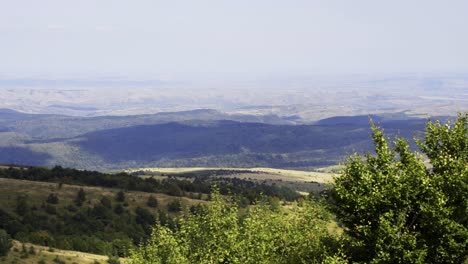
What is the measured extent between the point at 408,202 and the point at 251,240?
A: 36.3 feet

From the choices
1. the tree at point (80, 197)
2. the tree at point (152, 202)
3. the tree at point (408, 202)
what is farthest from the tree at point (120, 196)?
the tree at point (408, 202)

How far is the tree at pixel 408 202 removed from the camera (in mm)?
32406

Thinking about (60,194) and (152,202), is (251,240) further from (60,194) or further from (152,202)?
(152,202)

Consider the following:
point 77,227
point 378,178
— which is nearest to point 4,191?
point 77,227

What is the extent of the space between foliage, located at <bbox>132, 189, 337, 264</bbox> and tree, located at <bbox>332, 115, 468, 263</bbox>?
10.7 ft

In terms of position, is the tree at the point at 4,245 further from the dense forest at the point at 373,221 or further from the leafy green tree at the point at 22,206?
the leafy green tree at the point at 22,206

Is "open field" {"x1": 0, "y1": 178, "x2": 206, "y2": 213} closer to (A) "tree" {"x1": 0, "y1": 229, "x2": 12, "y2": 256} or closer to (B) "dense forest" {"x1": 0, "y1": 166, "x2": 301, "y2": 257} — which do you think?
(B) "dense forest" {"x1": 0, "y1": 166, "x2": 301, "y2": 257}

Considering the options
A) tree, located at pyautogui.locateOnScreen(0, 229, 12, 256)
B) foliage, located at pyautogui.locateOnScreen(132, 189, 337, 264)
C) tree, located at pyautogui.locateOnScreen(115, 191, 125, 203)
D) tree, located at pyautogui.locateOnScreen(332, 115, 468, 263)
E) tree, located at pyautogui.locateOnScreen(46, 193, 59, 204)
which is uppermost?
tree, located at pyautogui.locateOnScreen(332, 115, 468, 263)

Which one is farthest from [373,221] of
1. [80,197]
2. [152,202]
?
[152,202]

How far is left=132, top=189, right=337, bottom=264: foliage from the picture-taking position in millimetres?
36656

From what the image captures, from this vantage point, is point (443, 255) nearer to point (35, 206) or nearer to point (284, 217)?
→ point (284, 217)

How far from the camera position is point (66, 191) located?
126 metres

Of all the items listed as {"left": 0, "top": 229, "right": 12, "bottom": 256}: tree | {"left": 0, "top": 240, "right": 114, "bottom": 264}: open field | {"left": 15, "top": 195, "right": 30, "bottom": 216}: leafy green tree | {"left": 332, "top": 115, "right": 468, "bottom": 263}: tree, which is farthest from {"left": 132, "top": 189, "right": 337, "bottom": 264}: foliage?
{"left": 15, "top": 195, "right": 30, "bottom": 216}: leafy green tree

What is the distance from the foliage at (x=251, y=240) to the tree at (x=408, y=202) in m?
3.25
